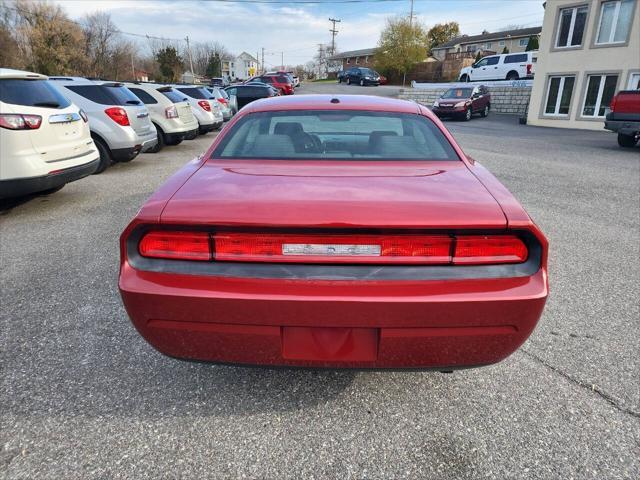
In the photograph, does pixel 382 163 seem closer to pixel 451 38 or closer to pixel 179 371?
pixel 179 371

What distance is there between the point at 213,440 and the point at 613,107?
13.8 metres

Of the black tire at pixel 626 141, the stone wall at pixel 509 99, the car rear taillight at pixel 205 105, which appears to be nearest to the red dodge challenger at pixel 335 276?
the car rear taillight at pixel 205 105

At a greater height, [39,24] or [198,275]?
[39,24]

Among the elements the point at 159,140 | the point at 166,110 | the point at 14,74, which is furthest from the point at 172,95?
the point at 14,74

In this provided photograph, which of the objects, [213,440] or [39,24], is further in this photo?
[39,24]

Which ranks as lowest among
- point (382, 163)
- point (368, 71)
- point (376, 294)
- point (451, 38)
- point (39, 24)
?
point (376, 294)

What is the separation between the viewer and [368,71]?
153 ft

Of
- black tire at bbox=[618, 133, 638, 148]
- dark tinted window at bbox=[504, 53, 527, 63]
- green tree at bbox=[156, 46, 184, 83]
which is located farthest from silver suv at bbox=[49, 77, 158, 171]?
green tree at bbox=[156, 46, 184, 83]

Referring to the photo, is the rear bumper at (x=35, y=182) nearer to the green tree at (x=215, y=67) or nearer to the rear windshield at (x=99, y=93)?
the rear windshield at (x=99, y=93)

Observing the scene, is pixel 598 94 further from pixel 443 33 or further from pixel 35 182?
pixel 443 33

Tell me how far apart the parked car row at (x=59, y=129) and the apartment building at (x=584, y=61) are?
19069mm

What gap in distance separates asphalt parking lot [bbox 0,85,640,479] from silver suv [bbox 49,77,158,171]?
4.55 metres

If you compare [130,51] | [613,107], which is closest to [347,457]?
[613,107]

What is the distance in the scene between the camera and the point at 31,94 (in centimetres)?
501
